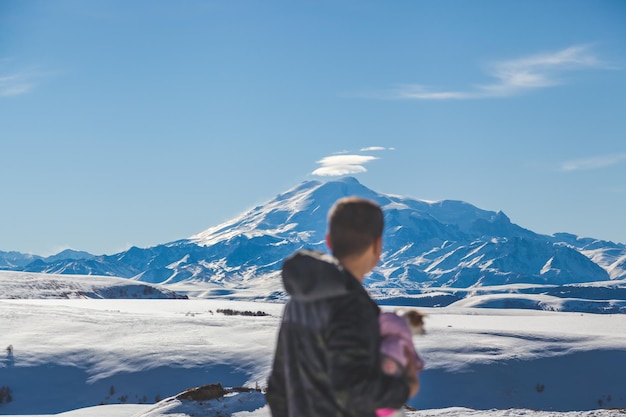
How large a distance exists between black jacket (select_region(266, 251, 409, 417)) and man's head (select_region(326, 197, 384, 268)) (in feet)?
0.36

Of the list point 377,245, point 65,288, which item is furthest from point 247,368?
point 65,288

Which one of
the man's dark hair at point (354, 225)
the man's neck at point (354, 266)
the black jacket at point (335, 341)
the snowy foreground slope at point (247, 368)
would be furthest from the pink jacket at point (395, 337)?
the snowy foreground slope at point (247, 368)

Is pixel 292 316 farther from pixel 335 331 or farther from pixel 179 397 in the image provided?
pixel 179 397

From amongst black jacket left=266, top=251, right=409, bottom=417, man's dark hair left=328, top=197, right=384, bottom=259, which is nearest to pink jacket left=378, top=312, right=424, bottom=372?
black jacket left=266, top=251, right=409, bottom=417

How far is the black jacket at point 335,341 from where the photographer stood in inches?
125

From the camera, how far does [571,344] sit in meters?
20.2

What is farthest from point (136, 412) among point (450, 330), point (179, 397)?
point (450, 330)

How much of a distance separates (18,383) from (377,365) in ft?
51.4

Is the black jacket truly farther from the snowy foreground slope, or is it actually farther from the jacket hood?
the snowy foreground slope

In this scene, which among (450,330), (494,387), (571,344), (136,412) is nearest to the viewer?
(136,412)

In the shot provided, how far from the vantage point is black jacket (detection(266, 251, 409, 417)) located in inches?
125

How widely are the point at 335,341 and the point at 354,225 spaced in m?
0.52

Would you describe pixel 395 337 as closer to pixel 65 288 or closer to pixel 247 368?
pixel 247 368

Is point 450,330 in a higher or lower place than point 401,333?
lower
